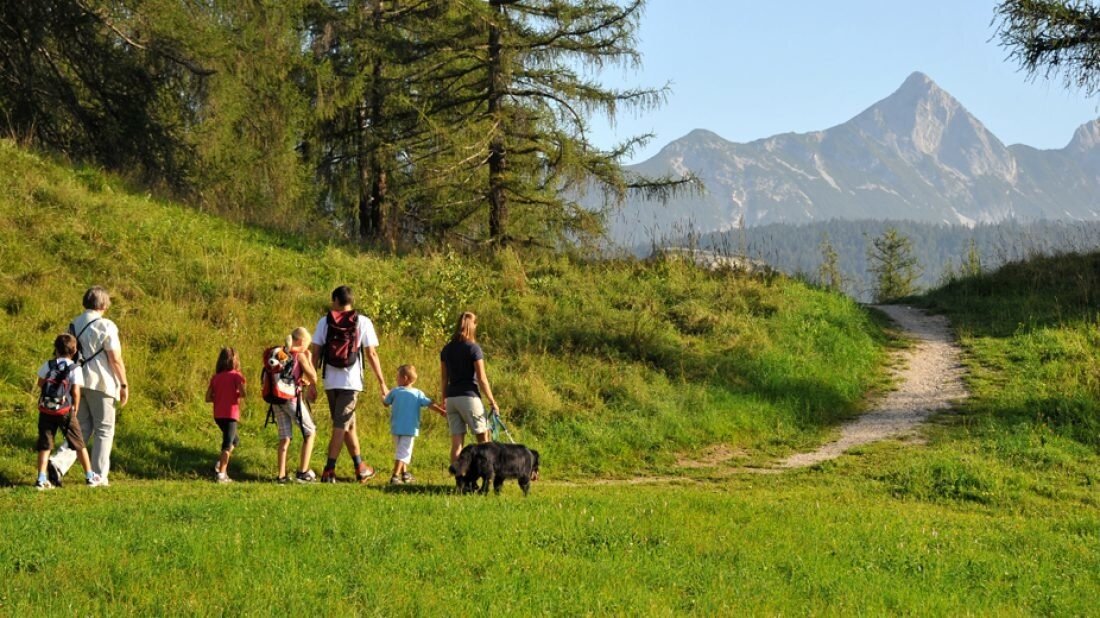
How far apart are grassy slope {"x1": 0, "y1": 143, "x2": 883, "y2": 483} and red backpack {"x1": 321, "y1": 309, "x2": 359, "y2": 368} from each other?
1.85 m

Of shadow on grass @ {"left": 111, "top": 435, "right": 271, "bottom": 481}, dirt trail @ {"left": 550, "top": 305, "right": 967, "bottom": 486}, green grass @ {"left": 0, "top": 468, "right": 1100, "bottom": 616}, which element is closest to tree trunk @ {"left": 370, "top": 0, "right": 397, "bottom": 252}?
dirt trail @ {"left": 550, "top": 305, "right": 967, "bottom": 486}

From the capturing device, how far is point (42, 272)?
1512cm

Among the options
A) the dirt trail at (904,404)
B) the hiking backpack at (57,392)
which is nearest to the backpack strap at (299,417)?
the hiking backpack at (57,392)

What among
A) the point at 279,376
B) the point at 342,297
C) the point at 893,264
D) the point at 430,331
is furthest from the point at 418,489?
the point at 893,264

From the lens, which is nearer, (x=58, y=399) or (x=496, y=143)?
(x=58, y=399)

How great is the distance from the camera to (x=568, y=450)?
13.4 metres

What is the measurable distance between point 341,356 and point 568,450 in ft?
12.9

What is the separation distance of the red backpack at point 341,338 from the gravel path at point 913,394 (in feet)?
19.8

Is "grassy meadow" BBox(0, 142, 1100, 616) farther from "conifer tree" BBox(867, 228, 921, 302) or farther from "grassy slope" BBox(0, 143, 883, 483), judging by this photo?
"conifer tree" BBox(867, 228, 921, 302)

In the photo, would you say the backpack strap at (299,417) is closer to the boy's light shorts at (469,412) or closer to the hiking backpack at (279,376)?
the hiking backpack at (279,376)

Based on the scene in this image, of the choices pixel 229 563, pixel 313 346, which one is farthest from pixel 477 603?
pixel 313 346

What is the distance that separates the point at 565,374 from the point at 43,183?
10083mm

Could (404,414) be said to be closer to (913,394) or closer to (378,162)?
(913,394)

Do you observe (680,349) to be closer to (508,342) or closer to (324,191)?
(508,342)
